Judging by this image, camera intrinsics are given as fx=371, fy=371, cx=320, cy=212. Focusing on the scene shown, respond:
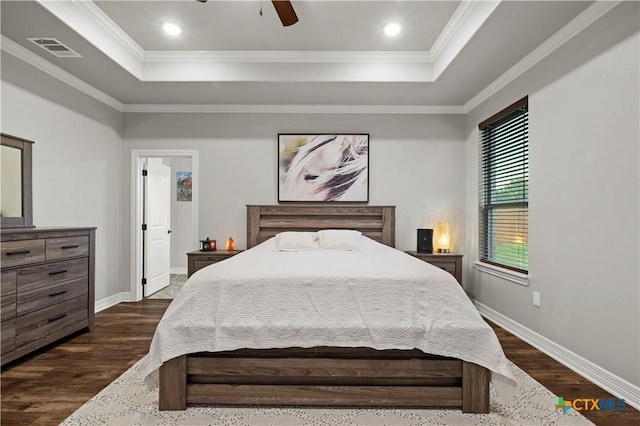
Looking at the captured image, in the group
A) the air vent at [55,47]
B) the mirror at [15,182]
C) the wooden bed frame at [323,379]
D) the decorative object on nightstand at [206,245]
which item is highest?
the air vent at [55,47]

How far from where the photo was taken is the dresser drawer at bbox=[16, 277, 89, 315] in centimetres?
273

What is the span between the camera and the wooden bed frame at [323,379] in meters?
2.00

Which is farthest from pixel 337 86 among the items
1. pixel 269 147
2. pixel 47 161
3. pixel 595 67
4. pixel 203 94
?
pixel 47 161

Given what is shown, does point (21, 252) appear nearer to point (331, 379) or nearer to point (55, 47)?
point (55, 47)

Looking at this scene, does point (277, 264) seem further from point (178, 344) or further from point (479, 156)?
point (479, 156)

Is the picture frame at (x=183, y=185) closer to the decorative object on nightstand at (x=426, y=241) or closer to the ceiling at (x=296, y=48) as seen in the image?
the ceiling at (x=296, y=48)

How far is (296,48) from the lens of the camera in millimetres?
3670

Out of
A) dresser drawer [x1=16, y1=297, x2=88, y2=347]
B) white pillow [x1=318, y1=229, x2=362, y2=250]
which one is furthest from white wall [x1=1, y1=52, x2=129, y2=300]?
white pillow [x1=318, y1=229, x2=362, y2=250]

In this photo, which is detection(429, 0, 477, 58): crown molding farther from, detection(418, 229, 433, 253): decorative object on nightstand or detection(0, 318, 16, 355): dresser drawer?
detection(0, 318, 16, 355): dresser drawer

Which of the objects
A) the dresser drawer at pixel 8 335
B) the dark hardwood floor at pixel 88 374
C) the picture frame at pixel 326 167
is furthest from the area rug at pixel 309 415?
the picture frame at pixel 326 167

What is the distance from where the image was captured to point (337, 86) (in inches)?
156

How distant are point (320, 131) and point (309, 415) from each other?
11.2 ft

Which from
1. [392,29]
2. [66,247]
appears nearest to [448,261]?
[392,29]

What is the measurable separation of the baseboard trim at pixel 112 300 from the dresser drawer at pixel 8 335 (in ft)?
5.27
